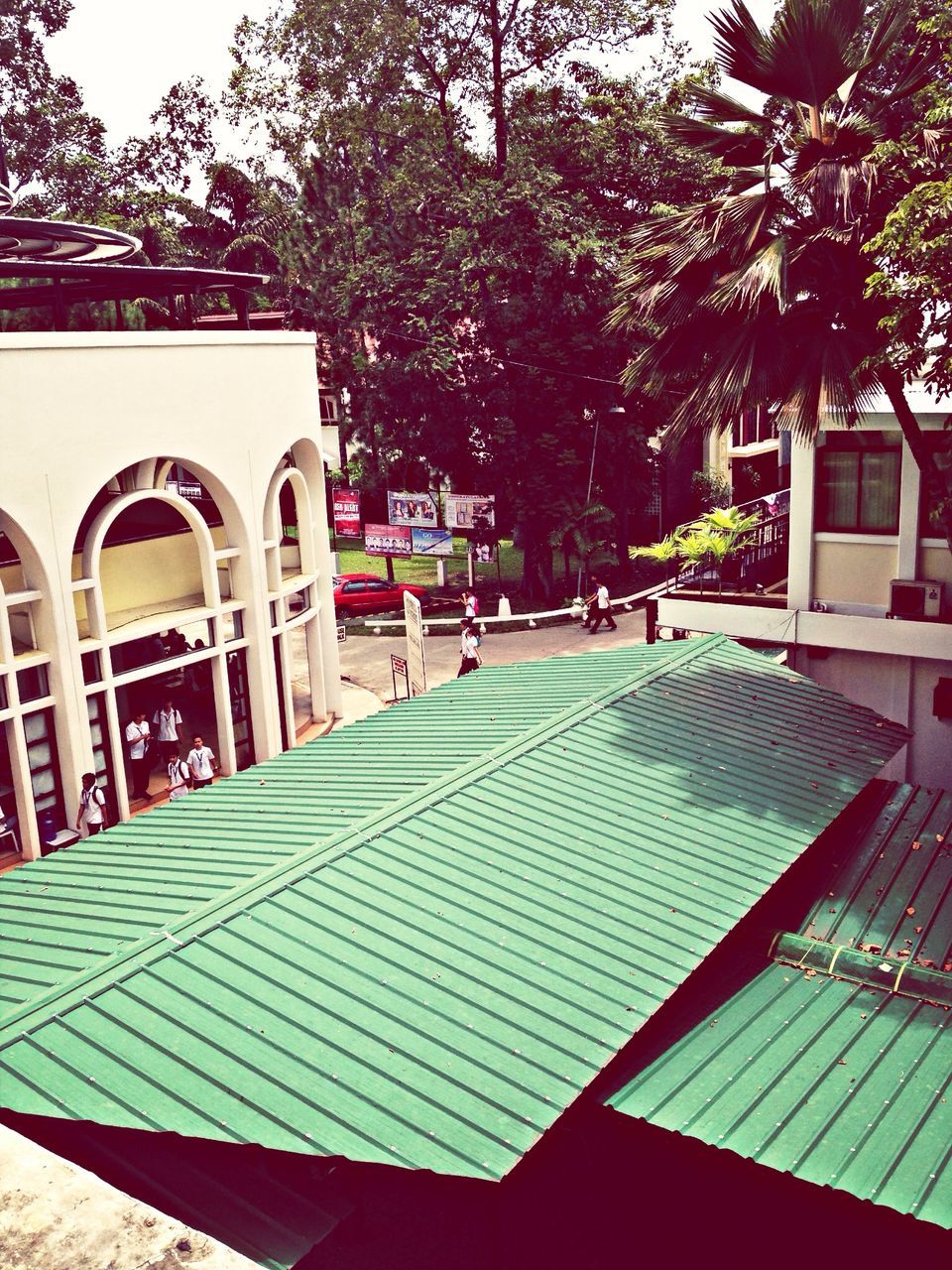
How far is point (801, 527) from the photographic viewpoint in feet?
58.5

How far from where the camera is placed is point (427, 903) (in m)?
8.55

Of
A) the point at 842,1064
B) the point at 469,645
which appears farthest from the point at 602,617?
the point at 842,1064

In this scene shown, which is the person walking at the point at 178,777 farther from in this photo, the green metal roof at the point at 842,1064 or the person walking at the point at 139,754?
the green metal roof at the point at 842,1064

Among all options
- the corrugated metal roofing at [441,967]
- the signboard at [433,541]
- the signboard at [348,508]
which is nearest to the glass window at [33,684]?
the corrugated metal roofing at [441,967]

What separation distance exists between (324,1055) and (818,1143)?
3.38 meters

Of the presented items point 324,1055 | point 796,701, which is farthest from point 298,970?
point 796,701

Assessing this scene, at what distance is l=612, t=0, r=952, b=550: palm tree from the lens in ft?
42.0

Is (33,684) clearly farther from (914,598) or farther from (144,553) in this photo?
(914,598)

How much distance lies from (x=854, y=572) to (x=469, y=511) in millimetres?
20250

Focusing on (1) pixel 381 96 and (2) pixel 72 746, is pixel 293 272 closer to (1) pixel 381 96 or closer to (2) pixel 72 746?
(1) pixel 381 96

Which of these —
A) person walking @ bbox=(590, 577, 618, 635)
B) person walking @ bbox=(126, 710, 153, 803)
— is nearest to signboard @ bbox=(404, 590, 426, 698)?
person walking @ bbox=(126, 710, 153, 803)

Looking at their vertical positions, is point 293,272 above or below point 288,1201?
above

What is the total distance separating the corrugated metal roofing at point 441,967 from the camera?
21.8 ft

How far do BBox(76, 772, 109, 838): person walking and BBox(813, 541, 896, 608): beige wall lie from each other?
37.4 ft
